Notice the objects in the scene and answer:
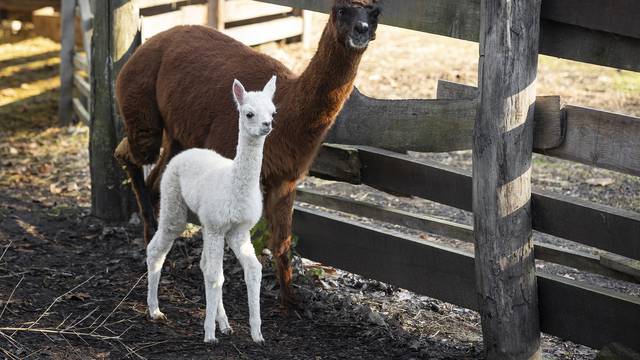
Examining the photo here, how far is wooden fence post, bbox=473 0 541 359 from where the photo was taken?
15.0 feet

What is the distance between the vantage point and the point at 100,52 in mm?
7691

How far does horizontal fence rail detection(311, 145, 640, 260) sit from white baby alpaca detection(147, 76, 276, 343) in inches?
47.9

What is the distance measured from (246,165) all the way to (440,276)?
1522 millimetres

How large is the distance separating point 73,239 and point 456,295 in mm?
3272

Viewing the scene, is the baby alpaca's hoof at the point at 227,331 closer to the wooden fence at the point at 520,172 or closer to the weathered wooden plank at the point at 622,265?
the wooden fence at the point at 520,172

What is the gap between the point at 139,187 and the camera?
7.38 metres

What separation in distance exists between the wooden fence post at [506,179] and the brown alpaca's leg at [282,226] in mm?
1430

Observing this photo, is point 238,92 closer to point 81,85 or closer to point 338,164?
point 338,164

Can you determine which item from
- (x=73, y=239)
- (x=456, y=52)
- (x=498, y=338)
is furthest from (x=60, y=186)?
(x=456, y=52)

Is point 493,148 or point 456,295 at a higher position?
point 493,148

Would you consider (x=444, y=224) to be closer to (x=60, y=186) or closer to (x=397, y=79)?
(x=60, y=186)

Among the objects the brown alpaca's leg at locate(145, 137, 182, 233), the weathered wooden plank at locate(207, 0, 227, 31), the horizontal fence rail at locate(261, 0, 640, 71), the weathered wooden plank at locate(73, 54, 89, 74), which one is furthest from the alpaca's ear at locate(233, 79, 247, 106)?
the weathered wooden plank at locate(73, 54, 89, 74)

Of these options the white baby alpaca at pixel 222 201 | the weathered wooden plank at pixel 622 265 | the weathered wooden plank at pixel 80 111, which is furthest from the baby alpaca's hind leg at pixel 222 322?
the weathered wooden plank at pixel 80 111

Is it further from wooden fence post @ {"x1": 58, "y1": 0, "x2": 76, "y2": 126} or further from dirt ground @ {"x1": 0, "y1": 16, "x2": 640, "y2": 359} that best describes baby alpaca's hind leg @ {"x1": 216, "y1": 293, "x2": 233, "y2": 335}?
wooden fence post @ {"x1": 58, "y1": 0, "x2": 76, "y2": 126}
